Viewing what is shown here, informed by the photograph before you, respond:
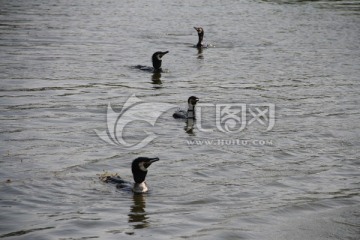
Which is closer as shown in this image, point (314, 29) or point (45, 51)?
point (45, 51)

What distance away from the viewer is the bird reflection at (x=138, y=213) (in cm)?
1216

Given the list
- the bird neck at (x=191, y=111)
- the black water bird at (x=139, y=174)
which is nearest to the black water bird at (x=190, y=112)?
the bird neck at (x=191, y=111)

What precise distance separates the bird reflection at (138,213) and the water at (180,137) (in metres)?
0.02

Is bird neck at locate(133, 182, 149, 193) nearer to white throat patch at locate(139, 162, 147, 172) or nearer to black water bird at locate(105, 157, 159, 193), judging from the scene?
black water bird at locate(105, 157, 159, 193)

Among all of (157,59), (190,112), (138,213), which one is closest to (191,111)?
(190,112)

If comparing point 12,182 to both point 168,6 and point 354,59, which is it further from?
point 168,6

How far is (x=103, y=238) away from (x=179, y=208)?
197 cm

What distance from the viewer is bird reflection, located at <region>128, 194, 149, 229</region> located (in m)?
12.2

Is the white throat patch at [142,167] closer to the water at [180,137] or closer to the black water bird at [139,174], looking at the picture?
the black water bird at [139,174]

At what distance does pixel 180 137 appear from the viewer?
1791cm

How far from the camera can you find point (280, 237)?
38.5 feet

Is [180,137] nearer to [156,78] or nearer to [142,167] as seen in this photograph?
[142,167]

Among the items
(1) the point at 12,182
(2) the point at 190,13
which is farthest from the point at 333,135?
(2) the point at 190,13

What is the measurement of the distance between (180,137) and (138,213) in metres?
5.44
